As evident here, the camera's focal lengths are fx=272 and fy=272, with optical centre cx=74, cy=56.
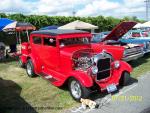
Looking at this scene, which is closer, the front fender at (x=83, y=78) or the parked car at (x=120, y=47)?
the front fender at (x=83, y=78)

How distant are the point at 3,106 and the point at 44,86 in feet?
6.56

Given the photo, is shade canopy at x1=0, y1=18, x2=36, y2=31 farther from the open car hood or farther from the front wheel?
the front wheel

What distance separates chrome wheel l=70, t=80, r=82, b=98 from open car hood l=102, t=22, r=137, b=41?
5777 millimetres

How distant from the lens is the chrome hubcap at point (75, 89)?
727 centimetres

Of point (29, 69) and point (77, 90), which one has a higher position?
point (29, 69)

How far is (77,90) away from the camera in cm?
740

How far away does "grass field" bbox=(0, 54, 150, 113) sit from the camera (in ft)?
22.7

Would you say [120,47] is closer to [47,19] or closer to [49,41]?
[49,41]

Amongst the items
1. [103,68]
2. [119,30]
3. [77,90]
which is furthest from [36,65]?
[119,30]

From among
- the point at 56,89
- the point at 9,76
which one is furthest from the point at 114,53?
the point at 9,76

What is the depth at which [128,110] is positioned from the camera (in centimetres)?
645

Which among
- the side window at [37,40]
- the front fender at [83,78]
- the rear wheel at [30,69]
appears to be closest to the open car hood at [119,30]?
the side window at [37,40]

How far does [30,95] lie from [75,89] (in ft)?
4.73

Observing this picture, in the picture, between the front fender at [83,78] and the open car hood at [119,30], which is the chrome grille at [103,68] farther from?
the open car hood at [119,30]
